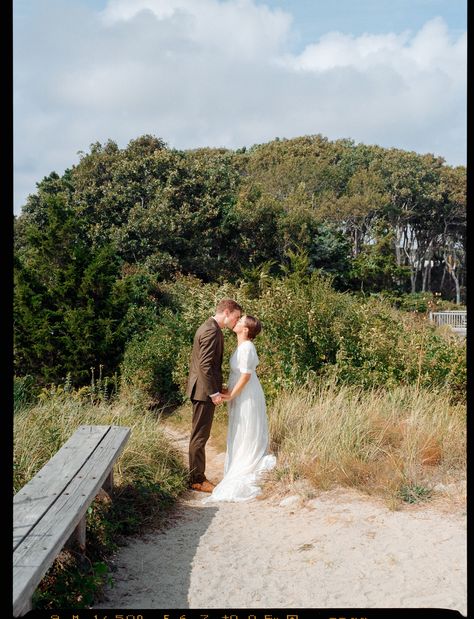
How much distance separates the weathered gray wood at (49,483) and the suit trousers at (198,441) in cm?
109

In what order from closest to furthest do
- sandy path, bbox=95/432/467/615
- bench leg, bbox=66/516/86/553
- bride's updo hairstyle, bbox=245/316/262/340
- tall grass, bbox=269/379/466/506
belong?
1. sandy path, bbox=95/432/467/615
2. bench leg, bbox=66/516/86/553
3. tall grass, bbox=269/379/466/506
4. bride's updo hairstyle, bbox=245/316/262/340

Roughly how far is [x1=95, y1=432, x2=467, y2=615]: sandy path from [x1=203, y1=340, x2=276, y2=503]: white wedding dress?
21.7 inches

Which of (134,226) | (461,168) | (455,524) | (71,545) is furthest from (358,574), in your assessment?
(461,168)

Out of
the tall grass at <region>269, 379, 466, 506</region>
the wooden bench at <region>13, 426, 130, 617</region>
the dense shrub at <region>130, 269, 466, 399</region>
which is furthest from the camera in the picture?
the dense shrub at <region>130, 269, 466, 399</region>

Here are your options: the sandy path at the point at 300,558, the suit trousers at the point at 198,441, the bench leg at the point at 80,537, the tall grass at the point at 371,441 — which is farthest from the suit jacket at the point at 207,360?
the bench leg at the point at 80,537

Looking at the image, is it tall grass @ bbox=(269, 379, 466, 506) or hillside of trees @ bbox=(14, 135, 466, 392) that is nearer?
tall grass @ bbox=(269, 379, 466, 506)

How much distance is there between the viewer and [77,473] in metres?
4.48

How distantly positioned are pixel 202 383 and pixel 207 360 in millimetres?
223

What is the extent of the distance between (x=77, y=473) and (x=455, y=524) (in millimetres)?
2720

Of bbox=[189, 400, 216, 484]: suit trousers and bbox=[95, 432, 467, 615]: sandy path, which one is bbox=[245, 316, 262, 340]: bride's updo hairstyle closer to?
bbox=[189, 400, 216, 484]: suit trousers

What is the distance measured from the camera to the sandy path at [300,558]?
3844 millimetres

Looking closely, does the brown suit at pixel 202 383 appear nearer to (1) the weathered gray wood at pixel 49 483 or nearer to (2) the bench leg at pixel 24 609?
(1) the weathered gray wood at pixel 49 483

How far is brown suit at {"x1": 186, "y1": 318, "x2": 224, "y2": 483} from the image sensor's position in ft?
20.8

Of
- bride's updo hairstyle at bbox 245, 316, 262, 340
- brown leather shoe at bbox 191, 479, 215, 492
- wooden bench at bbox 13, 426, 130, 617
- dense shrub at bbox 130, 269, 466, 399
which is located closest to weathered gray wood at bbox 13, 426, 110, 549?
wooden bench at bbox 13, 426, 130, 617
